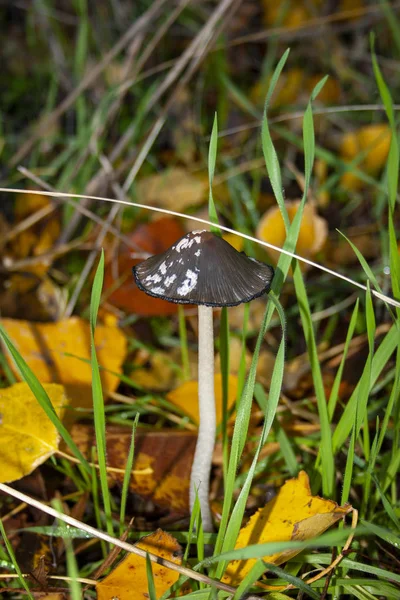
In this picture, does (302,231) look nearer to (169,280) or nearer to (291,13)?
(169,280)

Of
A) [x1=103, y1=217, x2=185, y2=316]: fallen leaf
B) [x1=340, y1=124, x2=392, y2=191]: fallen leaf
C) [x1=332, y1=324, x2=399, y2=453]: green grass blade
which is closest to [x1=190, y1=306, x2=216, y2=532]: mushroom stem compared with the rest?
[x1=332, y1=324, x2=399, y2=453]: green grass blade

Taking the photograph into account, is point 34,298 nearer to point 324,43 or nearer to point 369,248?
point 369,248

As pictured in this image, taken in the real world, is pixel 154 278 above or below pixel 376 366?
above

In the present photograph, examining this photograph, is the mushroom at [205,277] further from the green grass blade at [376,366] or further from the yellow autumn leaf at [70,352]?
the yellow autumn leaf at [70,352]

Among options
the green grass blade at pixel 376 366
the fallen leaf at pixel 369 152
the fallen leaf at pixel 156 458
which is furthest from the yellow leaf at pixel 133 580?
the fallen leaf at pixel 369 152

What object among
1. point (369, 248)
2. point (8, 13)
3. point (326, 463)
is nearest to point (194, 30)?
point (8, 13)

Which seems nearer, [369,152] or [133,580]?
[133,580]

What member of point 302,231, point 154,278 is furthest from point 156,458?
point 302,231
